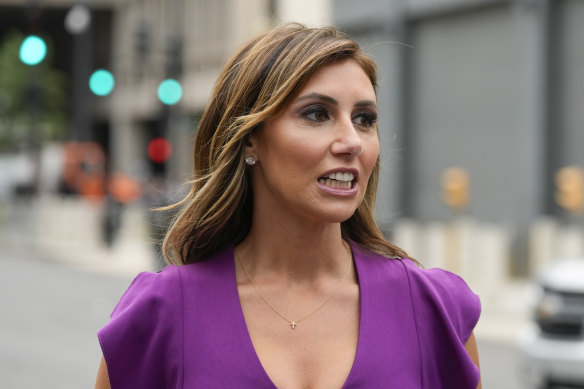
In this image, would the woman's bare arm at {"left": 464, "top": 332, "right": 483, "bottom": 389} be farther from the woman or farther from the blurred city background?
the blurred city background

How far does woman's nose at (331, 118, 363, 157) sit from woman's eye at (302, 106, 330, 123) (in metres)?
0.05

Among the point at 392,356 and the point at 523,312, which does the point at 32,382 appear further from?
the point at 392,356

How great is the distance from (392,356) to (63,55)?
6195 cm

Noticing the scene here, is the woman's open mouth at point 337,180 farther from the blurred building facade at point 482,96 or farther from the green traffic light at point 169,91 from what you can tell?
the green traffic light at point 169,91

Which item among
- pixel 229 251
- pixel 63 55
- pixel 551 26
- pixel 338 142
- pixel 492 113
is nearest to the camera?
pixel 338 142

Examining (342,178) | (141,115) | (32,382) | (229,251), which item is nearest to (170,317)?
(229,251)

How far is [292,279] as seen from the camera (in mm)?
2699

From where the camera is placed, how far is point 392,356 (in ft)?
8.40

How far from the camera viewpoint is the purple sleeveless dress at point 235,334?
253cm

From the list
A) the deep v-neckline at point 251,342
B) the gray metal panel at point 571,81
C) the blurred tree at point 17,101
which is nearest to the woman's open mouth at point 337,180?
the deep v-neckline at point 251,342

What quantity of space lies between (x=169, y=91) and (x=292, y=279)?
2021cm

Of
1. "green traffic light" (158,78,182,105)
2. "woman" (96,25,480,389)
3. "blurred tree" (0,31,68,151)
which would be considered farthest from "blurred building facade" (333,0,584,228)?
"blurred tree" (0,31,68,151)

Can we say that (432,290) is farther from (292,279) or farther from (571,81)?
(571,81)

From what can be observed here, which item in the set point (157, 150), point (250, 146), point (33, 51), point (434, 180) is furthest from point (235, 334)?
point (157, 150)
